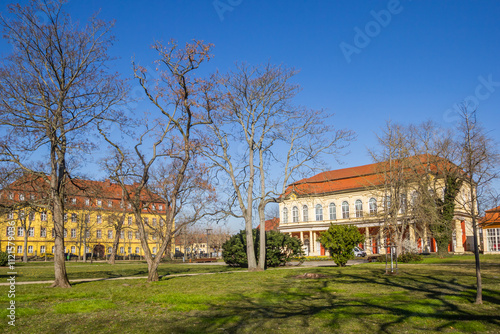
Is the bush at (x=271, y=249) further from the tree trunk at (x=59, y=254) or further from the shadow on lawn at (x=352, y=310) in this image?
the tree trunk at (x=59, y=254)

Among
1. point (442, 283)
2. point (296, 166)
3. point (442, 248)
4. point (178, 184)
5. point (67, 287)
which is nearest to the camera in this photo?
point (442, 283)

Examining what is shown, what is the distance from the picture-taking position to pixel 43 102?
603 inches

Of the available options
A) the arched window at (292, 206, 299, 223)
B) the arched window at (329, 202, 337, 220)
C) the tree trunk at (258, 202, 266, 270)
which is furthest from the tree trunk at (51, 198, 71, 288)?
the arched window at (292, 206, 299, 223)

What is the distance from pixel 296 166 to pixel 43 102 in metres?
14.7

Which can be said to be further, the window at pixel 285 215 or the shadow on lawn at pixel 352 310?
the window at pixel 285 215

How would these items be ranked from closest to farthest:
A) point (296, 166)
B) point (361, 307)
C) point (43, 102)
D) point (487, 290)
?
1. point (361, 307)
2. point (487, 290)
3. point (43, 102)
4. point (296, 166)

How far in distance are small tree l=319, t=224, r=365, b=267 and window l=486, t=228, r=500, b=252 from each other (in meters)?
24.0

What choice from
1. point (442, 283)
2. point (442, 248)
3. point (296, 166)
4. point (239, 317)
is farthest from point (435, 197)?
point (239, 317)

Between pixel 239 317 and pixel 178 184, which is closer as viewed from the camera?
pixel 239 317

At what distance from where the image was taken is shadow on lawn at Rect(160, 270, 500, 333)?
7.54m

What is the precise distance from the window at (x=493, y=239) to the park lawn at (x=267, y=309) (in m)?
29.2

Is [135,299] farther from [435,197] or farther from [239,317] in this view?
[435,197]

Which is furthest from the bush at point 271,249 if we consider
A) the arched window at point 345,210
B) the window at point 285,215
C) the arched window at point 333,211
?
the window at point 285,215

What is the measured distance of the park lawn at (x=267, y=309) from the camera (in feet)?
24.9
